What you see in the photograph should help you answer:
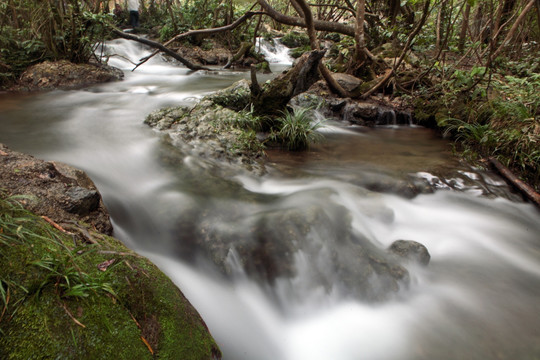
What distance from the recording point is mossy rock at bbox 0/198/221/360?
3.81ft

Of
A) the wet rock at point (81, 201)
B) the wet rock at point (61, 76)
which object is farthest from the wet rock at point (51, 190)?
the wet rock at point (61, 76)

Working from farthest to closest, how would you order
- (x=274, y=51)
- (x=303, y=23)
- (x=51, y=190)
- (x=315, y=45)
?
1. (x=274, y=51)
2. (x=303, y=23)
3. (x=315, y=45)
4. (x=51, y=190)

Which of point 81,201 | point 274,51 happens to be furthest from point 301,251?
point 274,51

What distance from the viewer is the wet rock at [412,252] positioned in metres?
3.01

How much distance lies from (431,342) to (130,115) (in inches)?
232

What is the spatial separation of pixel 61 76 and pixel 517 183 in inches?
414

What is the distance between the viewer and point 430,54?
10.7 m

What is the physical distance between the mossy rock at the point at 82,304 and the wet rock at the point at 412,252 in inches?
78.0

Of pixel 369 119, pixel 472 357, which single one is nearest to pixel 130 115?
pixel 369 119

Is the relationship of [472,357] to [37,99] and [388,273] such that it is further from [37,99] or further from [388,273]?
[37,99]

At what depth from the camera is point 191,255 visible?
9.48 ft

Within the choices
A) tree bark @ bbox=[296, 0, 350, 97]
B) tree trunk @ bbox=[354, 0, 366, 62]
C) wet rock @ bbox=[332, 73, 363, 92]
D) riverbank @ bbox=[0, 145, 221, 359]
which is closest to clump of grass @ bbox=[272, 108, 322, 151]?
tree bark @ bbox=[296, 0, 350, 97]

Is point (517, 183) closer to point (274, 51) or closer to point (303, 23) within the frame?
point (303, 23)

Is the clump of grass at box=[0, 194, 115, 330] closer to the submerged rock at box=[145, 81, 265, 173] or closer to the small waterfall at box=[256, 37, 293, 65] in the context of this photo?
the submerged rock at box=[145, 81, 265, 173]
